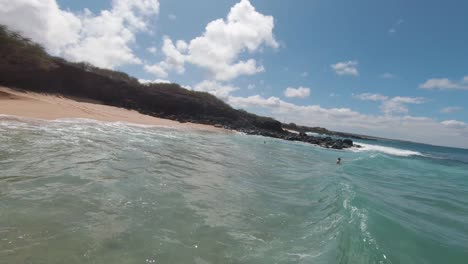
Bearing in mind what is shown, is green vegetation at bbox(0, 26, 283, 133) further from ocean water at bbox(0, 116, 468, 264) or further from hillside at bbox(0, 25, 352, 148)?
ocean water at bbox(0, 116, 468, 264)

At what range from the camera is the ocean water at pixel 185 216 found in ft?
16.0

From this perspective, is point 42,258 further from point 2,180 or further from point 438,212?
point 438,212

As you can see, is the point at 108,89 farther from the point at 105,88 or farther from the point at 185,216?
the point at 185,216

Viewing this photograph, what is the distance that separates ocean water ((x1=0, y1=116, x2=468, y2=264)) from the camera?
486 cm

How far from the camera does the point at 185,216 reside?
262 inches

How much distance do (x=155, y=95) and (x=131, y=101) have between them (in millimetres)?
5098

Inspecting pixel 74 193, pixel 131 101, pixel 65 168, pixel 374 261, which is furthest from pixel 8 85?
pixel 374 261

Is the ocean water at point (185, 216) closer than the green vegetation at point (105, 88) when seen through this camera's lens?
Yes

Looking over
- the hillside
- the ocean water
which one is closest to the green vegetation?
the hillside

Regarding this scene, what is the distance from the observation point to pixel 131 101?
46.3 m

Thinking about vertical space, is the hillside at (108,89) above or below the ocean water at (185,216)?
above

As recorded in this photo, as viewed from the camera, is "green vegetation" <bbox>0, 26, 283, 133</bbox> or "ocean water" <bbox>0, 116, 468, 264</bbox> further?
"green vegetation" <bbox>0, 26, 283, 133</bbox>

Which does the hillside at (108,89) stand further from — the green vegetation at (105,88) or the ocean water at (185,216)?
the ocean water at (185,216)

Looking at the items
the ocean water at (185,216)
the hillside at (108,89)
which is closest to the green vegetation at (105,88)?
the hillside at (108,89)
